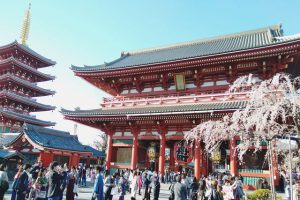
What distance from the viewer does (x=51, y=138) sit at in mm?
25547

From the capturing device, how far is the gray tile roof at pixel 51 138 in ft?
75.8

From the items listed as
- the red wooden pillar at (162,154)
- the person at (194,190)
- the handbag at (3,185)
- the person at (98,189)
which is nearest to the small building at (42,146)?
the red wooden pillar at (162,154)

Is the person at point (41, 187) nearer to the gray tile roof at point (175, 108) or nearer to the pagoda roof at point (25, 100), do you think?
the gray tile roof at point (175, 108)

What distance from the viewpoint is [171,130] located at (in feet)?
63.6

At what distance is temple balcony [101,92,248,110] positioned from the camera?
17.3 m

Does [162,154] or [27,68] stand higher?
[27,68]

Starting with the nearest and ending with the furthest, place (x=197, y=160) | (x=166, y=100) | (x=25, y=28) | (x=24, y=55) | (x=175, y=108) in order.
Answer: (x=197, y=160) < (x=175, y=108) < (x=166, y=100) < (x=24, y=55) < (x=25, y=28)

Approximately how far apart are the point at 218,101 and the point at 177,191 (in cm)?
977

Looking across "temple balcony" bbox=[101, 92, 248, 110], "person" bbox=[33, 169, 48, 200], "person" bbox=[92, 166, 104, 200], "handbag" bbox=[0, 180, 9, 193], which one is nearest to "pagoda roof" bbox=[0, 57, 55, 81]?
"temple balcony" bbox=[101, 92, 248, 110]

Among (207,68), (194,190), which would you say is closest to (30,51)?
(207,68)

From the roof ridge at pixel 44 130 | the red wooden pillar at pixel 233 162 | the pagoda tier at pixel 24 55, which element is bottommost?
the red wooden pillar at pixel 233 162

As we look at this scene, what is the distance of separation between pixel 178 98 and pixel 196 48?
26.1 feet

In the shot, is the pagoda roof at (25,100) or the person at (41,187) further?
the pagoda roof at (25,100)

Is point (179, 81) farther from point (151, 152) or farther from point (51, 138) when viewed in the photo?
point (51, 138)
